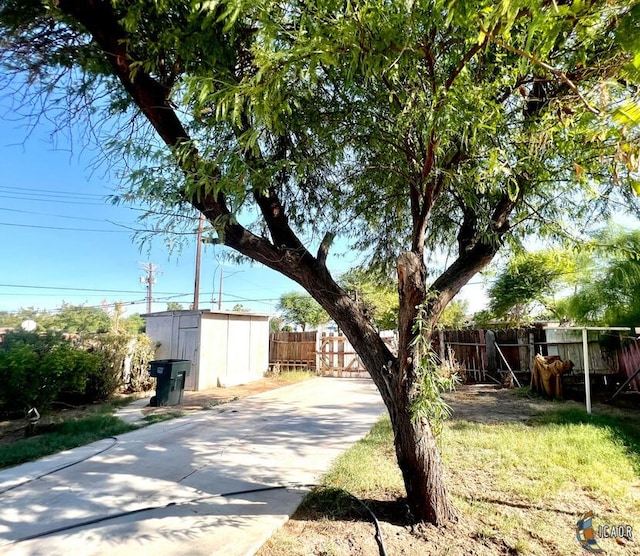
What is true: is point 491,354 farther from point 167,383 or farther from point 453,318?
point 167,383

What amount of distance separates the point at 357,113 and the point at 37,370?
6489 millimetres

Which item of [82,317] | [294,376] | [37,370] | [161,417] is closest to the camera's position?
[37,370]

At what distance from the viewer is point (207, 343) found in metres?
11.0

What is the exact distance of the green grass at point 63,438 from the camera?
4.73 meters

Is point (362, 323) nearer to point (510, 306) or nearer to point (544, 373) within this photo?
point (544, 373)

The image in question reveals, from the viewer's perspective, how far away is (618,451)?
4754 millimetres

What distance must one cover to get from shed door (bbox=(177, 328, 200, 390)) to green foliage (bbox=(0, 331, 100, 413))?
3149mm


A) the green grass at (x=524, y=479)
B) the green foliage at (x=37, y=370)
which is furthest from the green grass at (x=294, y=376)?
the green grass at (x=524, y=479)

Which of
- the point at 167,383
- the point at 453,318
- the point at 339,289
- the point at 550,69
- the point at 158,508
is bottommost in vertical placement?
the point at 158,508

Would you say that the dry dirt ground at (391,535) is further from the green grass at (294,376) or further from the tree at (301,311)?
the tree at (301,311)

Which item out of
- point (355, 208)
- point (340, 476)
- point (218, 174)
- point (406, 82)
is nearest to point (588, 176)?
point (406, 82)

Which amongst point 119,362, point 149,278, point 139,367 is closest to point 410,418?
point 119,362
